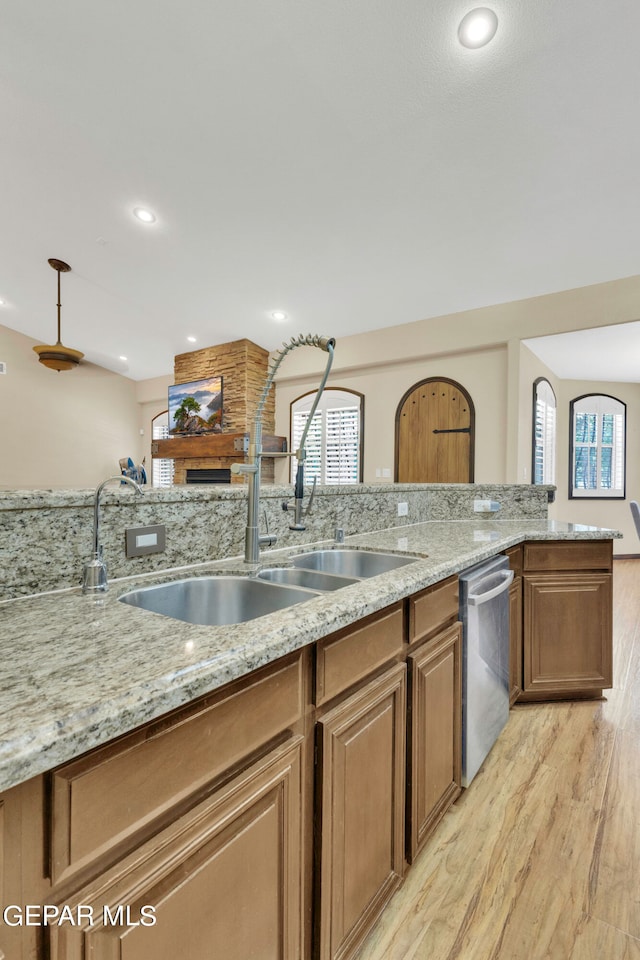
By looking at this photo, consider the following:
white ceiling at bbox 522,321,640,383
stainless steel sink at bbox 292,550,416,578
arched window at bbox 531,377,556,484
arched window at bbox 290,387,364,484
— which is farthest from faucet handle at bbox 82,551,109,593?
arched window at bbox 531,377,556,484

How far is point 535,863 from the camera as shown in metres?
1.36

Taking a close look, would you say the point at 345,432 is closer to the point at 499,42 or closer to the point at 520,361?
the point at 520,361

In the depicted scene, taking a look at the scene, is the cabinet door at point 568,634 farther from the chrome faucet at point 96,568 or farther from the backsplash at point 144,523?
the chrome faucet at point 96,568

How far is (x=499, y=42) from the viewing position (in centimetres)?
212

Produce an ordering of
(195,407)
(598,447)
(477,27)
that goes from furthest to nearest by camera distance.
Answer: (598,447)
(195,407)
(477,27)

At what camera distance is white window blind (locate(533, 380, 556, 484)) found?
16.6 feet

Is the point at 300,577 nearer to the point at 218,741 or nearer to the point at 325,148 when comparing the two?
the point at 218,741

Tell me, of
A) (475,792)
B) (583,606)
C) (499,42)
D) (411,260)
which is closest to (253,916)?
(475,792)

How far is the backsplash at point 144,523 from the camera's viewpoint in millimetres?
1005

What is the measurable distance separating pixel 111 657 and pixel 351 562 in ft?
4.01

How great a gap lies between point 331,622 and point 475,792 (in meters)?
1.33

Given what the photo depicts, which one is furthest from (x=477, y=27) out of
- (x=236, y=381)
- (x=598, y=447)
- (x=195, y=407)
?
(x=598, y=447)

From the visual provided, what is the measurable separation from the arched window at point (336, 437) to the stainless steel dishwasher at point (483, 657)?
13.1 ft

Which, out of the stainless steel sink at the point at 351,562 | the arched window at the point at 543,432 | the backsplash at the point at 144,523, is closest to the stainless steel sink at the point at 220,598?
the backsplash at the point at 144,523
